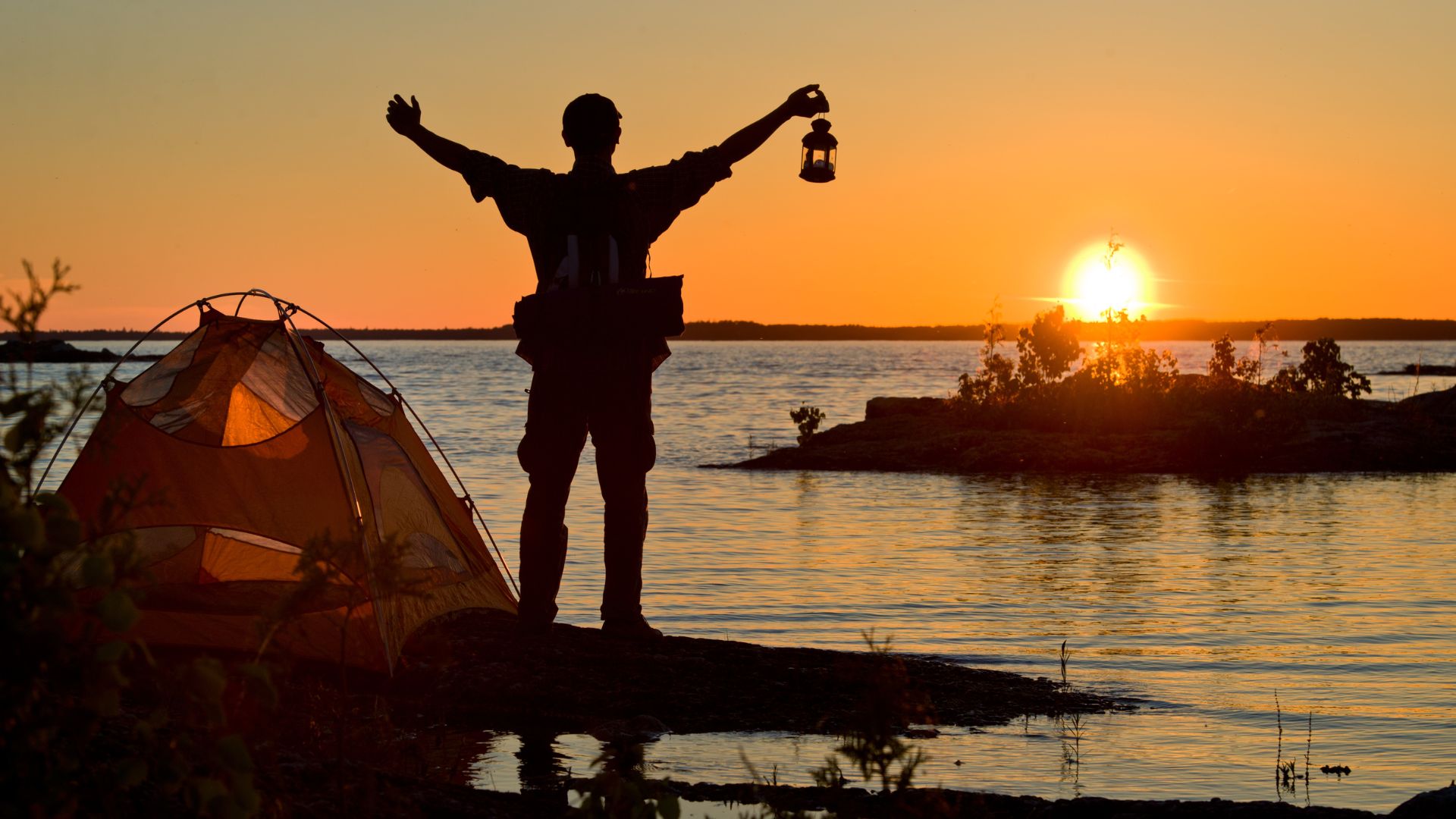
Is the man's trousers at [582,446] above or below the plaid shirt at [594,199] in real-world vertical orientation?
below

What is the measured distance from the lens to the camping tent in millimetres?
7324

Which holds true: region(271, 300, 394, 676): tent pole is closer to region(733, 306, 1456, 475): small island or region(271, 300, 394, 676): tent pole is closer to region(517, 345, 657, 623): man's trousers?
region(517, 345, 657, 623): man's trousers

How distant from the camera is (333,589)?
738cm

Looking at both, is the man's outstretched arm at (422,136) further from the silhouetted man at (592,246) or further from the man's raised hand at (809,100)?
the man's raised hand at (809,100)

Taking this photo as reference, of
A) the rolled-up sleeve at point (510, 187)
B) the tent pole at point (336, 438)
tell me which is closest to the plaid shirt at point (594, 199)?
the rolled-up sleeve at point (510, 187)

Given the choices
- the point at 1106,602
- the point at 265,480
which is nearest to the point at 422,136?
the point at 265,480

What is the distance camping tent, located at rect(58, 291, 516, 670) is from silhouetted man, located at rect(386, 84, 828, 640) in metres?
1.19

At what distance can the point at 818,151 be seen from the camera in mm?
7078

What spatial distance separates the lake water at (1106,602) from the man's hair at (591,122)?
8.90 feet

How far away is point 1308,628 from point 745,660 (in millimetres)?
4703

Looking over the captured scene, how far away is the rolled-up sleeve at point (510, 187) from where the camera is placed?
6.63 meters

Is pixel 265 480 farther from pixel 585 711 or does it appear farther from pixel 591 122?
pixel 591 122

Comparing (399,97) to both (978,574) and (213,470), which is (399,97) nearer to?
(213,470)

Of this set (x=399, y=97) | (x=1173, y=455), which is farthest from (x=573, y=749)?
(x=1173, y=455)
